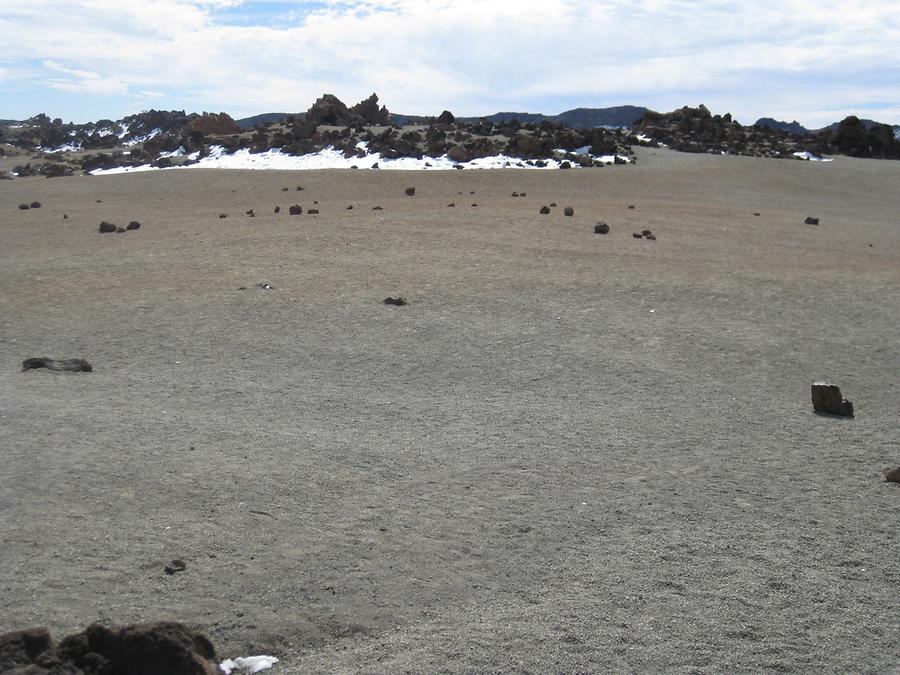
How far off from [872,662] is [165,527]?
3.69 m

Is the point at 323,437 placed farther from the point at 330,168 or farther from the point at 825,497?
the point at 330,168

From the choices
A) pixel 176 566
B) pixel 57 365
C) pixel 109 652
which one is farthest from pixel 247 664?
pixel 57 365

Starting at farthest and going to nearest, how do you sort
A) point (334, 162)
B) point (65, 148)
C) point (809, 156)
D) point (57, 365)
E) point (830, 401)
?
1. point (65, 148)
2. point (809, 156)
3. point (334, 162)
4. point (57, 365)
5. point (830, 401)

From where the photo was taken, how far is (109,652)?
11.1 feet

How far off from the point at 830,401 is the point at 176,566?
5.79m

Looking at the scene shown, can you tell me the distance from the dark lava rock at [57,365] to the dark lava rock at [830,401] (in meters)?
6.70

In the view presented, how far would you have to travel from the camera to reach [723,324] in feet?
36.3

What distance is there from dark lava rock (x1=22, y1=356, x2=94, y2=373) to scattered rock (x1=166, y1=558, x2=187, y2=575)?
4.47 meters

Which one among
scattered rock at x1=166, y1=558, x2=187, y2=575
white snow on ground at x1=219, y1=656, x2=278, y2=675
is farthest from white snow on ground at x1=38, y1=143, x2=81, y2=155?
white snow on ground at x1=219, y1=656, x2=278, y2=675

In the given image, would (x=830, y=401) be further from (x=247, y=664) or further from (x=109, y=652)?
(x=109, y=652)

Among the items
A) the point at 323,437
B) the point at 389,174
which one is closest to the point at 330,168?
the point at 389,174

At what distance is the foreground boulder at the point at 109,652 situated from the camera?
3.33 m

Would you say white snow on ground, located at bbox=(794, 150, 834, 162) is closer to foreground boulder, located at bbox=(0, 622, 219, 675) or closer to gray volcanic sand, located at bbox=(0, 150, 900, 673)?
gray volcanic sand, located at bbox=(0, 150, 900, 673)

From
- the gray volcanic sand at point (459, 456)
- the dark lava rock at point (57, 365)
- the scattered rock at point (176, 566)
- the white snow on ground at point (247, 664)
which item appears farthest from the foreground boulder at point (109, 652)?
the dark lava rock at point (57, 365)
